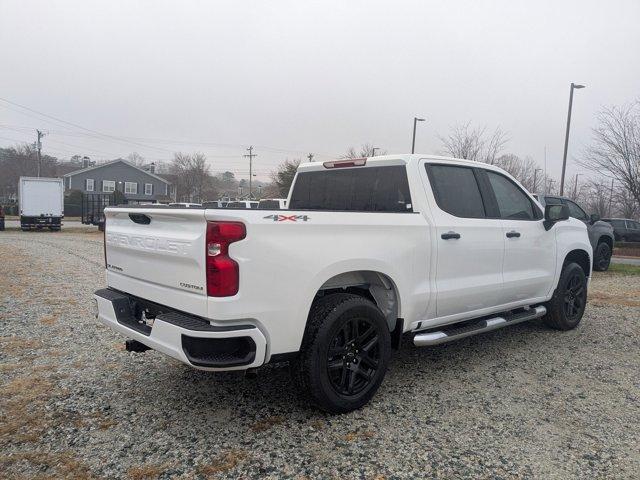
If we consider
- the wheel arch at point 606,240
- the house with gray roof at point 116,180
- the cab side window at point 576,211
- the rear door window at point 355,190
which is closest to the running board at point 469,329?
the rear door window at point 355,190

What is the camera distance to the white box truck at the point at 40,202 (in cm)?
2467

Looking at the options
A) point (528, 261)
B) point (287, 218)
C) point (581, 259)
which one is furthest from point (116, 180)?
point (287, 218)

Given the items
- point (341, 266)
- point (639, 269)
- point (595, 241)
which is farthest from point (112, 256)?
point (639, 269)

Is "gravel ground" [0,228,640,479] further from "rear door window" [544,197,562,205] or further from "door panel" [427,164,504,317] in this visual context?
"rear door window" [544,197,562,205]

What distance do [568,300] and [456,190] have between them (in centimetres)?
257

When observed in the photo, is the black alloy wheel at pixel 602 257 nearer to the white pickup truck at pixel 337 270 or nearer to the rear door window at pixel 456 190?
the white pickup truck at pixel 337 270

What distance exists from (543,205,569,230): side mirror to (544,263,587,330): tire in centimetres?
84

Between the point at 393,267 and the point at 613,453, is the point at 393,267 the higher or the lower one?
the higher one

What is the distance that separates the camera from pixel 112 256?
3.96 meters

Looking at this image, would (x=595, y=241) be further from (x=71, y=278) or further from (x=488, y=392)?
(x=71, y=278)

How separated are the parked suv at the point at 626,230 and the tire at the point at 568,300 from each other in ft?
70.8

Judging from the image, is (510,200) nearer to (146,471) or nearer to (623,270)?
(146,471)

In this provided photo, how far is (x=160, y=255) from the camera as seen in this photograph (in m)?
3.25

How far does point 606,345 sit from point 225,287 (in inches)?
183
